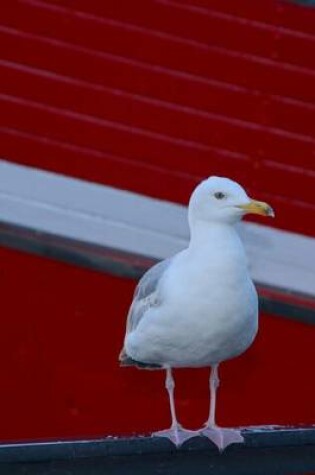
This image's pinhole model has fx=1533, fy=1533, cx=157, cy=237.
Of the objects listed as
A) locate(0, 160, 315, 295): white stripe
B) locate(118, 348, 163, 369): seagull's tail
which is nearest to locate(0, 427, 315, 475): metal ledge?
locate(118, 348, 163, 369): seagull's tail

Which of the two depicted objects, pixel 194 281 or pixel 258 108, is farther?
pixel 258 108

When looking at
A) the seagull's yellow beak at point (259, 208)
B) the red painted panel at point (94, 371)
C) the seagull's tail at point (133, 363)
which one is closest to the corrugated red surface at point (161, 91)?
the red painted panel at point (94, 371)

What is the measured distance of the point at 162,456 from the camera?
274 centimetres

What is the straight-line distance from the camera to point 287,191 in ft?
14.2

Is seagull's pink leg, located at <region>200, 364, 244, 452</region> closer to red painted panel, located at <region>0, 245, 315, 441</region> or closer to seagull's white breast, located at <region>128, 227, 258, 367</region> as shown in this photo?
seagull's white breast, located at <region>128, 227, 258, 367</region>

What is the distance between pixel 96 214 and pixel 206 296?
3.06ft

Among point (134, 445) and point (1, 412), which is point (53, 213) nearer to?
point (1, 412)

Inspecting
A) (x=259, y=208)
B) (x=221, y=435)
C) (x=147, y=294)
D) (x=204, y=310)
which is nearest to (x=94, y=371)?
(x=147, y=294)

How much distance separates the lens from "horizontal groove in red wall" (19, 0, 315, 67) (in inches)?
166

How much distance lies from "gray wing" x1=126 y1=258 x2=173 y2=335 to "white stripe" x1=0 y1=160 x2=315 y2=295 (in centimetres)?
55

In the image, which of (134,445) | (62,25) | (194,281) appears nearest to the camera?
(134,445)

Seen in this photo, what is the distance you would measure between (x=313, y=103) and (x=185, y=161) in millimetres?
391

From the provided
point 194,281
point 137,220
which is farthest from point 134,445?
point 137,220

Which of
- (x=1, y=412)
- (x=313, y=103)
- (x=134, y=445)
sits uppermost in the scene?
(x=313, y=103)
